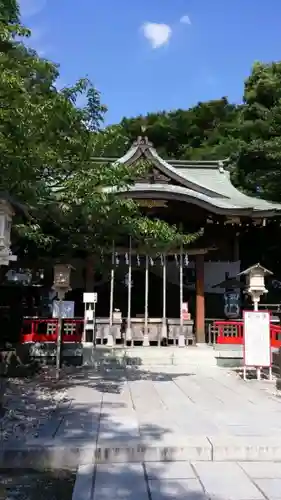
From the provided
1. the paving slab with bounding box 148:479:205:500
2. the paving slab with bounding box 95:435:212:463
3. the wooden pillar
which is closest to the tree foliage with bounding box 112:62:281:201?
the wooden pillar

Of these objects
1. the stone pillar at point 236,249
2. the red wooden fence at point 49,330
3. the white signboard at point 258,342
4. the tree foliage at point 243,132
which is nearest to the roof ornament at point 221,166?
the tree foliage at point 243,132

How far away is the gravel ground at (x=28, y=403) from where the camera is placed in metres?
6.09

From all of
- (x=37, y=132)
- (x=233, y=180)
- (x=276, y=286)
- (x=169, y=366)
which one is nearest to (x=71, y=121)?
(x=37, y=132)

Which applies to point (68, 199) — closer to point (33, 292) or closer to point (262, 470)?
point (262, 470)

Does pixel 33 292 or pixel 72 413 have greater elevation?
pixel 33 292

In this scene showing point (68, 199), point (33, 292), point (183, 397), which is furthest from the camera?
point (33, 292)

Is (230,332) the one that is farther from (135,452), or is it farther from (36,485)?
(36,485)

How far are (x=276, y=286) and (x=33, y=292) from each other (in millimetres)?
11869

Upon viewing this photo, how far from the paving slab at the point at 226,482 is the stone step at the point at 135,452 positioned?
209 millimetres

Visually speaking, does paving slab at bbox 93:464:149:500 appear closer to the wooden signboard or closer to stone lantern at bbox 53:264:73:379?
stone lantern at bbox 53:264:73:379

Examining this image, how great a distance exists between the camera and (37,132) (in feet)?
22.3

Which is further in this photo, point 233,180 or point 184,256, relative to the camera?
point 233,180

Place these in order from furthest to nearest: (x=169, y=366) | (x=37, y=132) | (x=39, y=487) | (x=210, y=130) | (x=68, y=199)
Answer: (x=210, y=130)
(x=169, y=366)
(x=68, y=199)
(x=37, y=132)
(x=39, y=487)

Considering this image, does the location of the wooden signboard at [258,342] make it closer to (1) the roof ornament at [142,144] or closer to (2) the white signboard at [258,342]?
(2) the white signboard at [258,342]
